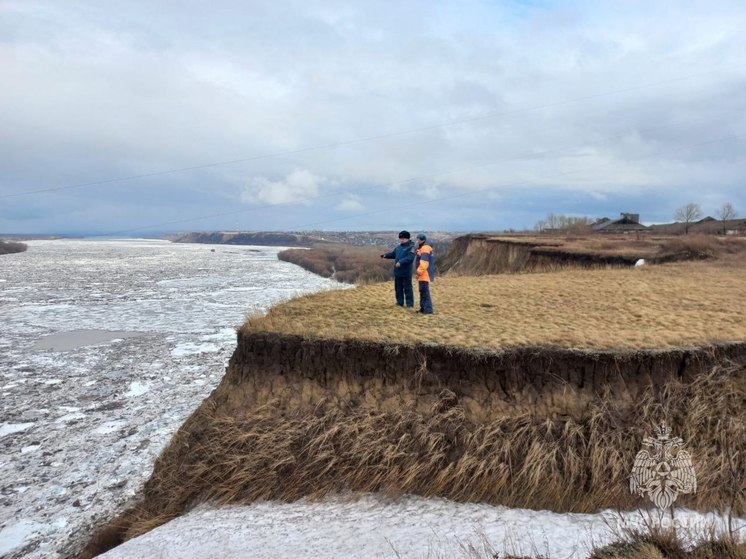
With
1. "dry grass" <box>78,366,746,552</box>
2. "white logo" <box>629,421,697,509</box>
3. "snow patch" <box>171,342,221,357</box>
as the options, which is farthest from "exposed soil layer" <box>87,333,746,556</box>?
"snow patch" <box>171,342,221,357</box>

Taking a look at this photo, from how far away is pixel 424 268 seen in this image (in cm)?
1095

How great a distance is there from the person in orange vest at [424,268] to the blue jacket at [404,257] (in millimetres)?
218

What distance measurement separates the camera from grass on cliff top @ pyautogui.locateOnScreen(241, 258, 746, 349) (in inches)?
363

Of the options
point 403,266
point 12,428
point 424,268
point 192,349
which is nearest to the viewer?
point 424,268

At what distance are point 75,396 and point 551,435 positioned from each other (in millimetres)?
14441

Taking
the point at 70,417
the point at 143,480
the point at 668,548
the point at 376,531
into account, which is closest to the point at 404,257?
the point at 376,531

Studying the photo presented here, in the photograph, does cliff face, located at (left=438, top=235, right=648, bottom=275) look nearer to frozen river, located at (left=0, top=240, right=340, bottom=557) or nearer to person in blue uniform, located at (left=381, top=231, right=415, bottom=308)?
person in blue uniform, located at (left=381, top=231, right=415, bottom=308)

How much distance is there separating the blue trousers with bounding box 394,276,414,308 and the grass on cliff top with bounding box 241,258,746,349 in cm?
31

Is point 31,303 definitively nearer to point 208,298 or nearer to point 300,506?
point 208,298

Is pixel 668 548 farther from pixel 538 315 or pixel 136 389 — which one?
pixel 136 389

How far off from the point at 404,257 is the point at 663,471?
6.60 metres

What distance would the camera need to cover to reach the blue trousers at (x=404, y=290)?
476 inches

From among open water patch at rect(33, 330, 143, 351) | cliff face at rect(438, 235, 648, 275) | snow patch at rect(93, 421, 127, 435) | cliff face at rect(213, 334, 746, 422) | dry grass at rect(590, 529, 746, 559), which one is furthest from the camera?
cliff face at rect(438, 235, 648, 275)

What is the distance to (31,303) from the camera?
34.2 meters
